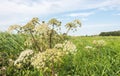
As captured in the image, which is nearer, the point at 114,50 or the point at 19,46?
the point at 114,50

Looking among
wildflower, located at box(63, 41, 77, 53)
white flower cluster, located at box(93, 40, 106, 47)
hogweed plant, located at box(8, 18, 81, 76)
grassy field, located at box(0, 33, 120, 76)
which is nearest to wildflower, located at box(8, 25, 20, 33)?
hogweed plant, located at box(8, 18, 81, 76)

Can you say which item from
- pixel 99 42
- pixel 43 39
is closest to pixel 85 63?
pixel 99 42

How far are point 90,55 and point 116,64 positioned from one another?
125 cm

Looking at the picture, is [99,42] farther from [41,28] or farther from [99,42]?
[41,28]

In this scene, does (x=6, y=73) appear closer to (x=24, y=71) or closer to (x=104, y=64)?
(x=24, y=71)

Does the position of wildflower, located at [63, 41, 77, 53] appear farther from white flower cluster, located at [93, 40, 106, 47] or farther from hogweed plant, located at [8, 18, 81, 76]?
white flower cluster, located at [93, 40, 106, 47]

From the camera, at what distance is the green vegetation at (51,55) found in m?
5.59

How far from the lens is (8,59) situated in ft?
32.6

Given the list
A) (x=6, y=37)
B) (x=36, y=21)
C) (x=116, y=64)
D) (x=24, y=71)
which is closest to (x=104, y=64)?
(x=116, y=64)

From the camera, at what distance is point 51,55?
5.49m

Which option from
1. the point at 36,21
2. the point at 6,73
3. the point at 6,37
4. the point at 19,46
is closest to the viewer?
the point at 36,21

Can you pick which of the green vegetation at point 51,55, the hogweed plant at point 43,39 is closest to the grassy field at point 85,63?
the green vegetation at point 51,55

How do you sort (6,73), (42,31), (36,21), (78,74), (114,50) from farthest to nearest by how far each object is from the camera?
(114,50)
(6,73)
(78,74)
(36,21)
(42,31)

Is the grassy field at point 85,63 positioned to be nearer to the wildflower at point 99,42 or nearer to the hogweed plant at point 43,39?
Result: the wildflower at point 99,42
